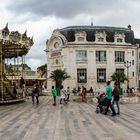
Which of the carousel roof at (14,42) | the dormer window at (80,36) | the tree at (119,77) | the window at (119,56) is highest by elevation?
the dormer window at (80,36)

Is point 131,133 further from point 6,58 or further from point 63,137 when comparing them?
point 6,58

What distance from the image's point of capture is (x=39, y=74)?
227 ft

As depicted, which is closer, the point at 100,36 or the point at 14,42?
the point at 14,42

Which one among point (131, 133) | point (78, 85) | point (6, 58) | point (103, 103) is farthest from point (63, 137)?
point (78, 85)

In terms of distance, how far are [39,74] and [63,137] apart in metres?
56.0

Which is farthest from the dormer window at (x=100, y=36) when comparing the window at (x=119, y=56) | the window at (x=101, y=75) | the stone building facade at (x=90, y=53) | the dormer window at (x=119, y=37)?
the window at (x=101, y=75)

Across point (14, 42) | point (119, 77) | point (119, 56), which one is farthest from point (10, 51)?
point (119, 56)

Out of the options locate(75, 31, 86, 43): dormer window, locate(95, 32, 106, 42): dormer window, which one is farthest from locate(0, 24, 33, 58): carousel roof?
locate(95, 32, 106, 42): dormer window

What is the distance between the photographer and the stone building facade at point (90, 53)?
79.6 metres

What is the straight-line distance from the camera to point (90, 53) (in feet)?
264

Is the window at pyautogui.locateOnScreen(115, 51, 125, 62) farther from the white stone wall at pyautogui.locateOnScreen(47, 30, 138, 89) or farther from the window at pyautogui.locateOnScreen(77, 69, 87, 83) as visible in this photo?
the window at pyautogui.locateOnScreen(77, 69, 87, 83)

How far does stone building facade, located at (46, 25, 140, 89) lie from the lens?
79.6 metres

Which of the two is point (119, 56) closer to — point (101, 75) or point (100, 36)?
point (101, 75)

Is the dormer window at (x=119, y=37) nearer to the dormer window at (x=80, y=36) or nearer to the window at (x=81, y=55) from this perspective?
the dormer window at (x=80, y=36)
